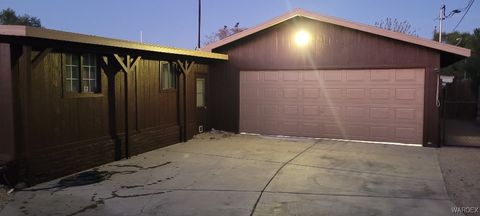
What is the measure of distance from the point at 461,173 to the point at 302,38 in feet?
20.6

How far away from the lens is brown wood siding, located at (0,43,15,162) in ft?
23.3

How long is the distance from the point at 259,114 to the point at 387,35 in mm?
4507

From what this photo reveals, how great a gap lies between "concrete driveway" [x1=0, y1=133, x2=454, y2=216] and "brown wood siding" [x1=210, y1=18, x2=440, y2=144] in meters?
2.46

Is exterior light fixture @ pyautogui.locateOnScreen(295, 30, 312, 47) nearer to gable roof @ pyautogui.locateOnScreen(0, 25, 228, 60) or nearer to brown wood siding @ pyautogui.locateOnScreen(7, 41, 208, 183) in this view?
gable roof @ pyautogui.locateOnScreen(0, 25, 228, 60)

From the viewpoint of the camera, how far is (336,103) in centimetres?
1277

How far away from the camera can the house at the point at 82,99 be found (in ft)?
23.2

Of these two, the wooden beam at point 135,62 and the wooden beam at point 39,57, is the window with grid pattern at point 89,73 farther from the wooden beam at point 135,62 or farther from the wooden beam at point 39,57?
the wooden beam at point 39,57

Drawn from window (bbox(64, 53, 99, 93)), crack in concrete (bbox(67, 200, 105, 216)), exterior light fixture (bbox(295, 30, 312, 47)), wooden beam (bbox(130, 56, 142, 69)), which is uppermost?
exterior light fixture (bbox(295, 30, 312, 47))

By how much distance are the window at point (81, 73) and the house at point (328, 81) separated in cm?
568

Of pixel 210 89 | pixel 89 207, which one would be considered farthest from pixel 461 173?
pixel 210 89

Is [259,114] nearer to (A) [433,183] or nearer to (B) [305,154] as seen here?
(B) [305,154]

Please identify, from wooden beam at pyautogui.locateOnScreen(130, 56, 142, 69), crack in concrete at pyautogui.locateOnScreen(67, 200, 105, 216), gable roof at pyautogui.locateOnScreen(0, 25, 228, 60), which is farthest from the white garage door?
crack in concrete at pyautogui.locateOnScreen(67, 200, 105, 216)

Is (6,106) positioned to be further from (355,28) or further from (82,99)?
(355,28)

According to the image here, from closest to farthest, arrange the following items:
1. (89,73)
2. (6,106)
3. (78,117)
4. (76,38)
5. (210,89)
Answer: (6,106) → (76,38) → (78,117) → (89,73) → (210,89)
